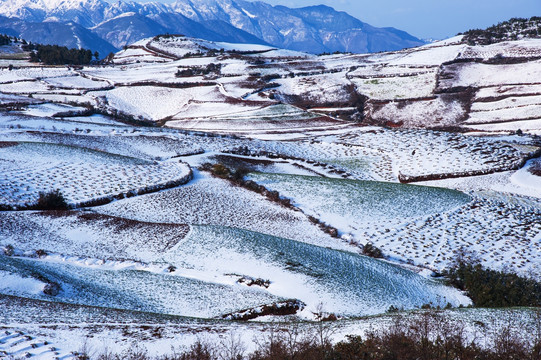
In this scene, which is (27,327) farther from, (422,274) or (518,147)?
(518,147)

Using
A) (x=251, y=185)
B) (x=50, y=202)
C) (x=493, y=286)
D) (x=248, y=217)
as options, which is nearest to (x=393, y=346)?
(x=493, y=286)

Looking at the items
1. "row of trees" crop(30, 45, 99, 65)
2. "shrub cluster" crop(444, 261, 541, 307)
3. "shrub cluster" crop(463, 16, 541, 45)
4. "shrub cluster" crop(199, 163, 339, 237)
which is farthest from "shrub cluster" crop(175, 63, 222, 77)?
"shrub cluster" crop(444, 261, 541, 307)

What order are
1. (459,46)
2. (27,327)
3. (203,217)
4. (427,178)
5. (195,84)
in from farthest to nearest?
(459,46) → (195,84) → (427,178) → (203,217) → (27,327)

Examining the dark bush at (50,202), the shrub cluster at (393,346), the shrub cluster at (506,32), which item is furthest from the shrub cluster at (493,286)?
the shrub cluster at (506,32)

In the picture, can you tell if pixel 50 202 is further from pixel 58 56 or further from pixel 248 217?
pixel 58 56

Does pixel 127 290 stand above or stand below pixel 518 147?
below

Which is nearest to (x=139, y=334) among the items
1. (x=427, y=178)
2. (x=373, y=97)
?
(x=427, y=178)

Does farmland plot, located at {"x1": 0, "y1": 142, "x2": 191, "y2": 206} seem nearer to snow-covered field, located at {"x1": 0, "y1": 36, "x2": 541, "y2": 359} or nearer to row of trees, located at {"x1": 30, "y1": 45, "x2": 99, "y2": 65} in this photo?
snow-covered field, located at {"x1": 0, "y1": 36, "x2": 541, "y2": 359}

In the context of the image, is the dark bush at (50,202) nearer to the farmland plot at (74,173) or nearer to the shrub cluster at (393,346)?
the farmland plot at (74,173)
